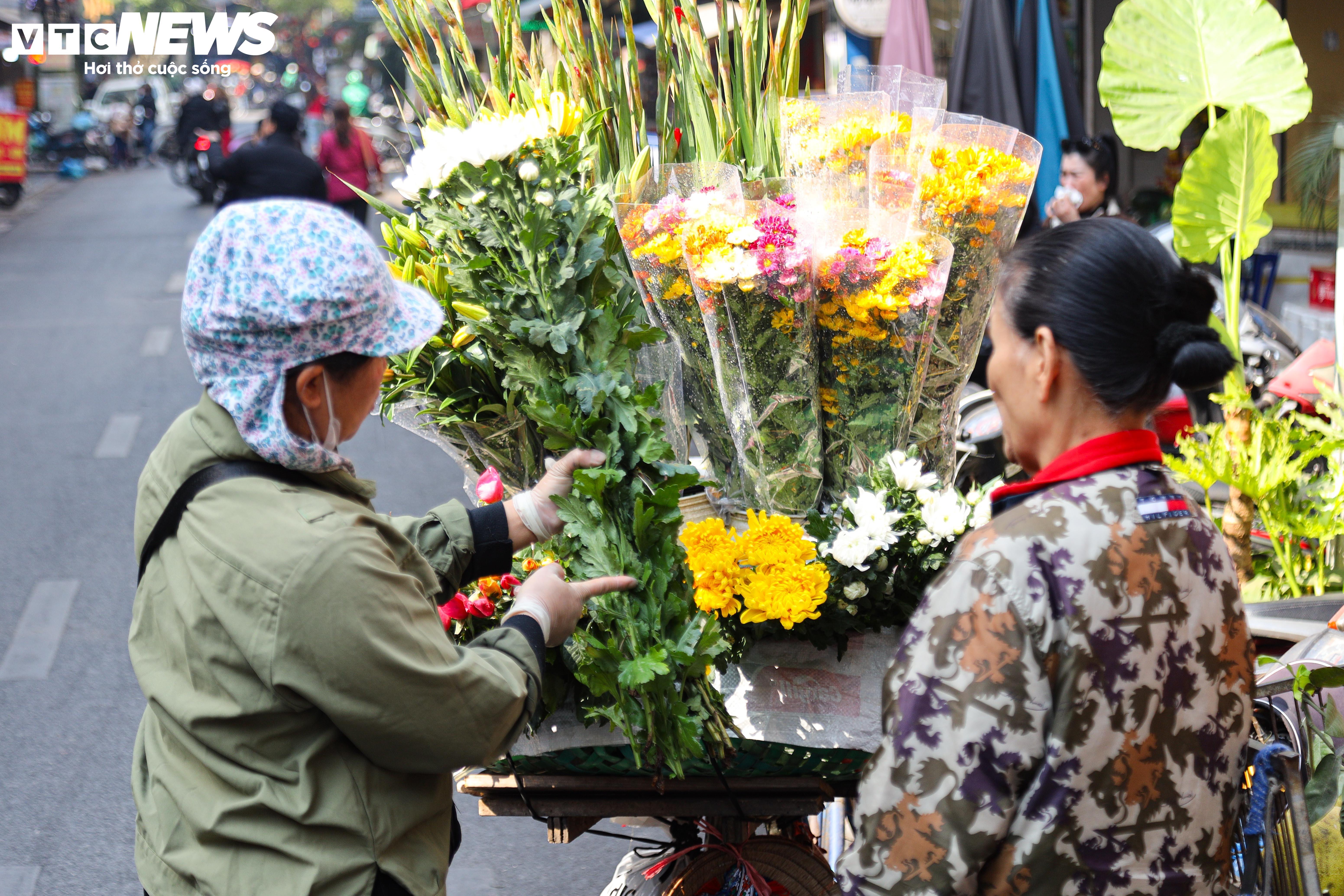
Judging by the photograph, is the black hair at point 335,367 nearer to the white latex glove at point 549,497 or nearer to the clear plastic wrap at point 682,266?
the white latex glove at point 549,497

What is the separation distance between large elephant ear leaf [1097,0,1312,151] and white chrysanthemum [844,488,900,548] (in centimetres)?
189

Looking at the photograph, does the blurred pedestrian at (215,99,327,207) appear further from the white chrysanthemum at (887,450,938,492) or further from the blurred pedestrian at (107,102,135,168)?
the blurred pedestrian at (107,102,135,168)

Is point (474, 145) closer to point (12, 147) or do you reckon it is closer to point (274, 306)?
point (274, 306)

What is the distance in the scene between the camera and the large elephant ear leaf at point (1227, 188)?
3.19 metres

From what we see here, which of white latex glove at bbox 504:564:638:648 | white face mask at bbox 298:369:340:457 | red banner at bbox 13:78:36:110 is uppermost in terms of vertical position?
white face mask at bbox 298:369:340:457

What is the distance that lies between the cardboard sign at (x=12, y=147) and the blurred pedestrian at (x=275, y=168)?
8.56m

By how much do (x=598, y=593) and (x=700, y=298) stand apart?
0.65 metres

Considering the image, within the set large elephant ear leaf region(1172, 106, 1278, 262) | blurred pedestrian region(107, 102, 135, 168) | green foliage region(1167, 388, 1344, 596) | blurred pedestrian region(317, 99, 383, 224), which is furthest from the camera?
blurred pedestrian region(107, 102, 135, 168)

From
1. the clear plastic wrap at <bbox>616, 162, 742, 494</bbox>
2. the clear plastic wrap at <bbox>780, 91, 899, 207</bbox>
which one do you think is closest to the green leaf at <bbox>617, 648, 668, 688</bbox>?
the clear plastic wrap at <bbox>616, 162, 742, 494</bbox>

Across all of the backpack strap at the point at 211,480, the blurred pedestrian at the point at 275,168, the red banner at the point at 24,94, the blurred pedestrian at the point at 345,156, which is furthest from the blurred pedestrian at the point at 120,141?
the backpack strap at the point at 211,480

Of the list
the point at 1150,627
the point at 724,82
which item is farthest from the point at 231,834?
the point at 724,82

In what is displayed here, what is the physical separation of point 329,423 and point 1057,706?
3.07ft

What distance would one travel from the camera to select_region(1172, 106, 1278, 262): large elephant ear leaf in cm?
319

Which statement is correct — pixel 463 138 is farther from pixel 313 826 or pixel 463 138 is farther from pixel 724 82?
pixel 313 826
